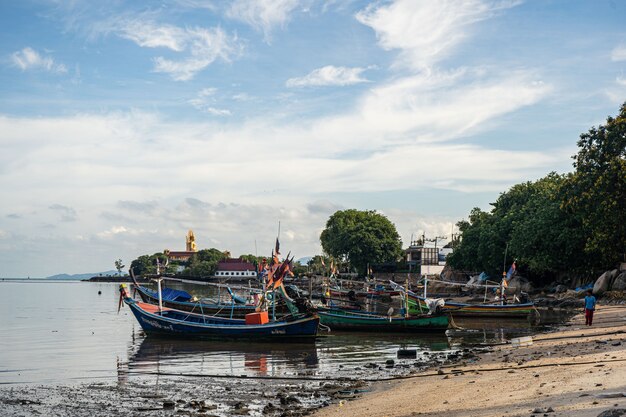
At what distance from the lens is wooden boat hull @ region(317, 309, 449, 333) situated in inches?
1364

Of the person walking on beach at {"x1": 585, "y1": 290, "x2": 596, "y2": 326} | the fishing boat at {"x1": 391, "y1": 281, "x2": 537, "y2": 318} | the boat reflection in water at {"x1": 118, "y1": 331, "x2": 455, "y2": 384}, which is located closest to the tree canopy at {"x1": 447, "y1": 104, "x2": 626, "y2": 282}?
the fishing boat at {"x1": 391, "y1": 281, "x2": 537, "y2": 318}

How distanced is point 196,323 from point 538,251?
40.4 meters

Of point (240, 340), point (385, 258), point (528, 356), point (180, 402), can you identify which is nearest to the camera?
point (180, 402)

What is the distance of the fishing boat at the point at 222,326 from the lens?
31656 millimetres

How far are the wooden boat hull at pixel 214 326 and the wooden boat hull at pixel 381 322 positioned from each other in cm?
491

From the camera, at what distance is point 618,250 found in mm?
50625

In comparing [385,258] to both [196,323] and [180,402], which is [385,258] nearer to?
[196,323]

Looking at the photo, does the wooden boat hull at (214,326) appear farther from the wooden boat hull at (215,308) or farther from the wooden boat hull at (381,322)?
the wooden boat hull at (215,308)

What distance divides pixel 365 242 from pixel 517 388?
345ft

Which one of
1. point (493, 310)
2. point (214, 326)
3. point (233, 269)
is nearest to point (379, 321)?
point (214, 326)

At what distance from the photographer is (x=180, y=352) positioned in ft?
96.0

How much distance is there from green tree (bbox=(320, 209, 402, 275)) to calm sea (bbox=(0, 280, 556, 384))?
256 ft

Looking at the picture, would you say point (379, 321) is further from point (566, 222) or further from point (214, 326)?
point (566, 222)

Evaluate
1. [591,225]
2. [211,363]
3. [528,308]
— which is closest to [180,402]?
[211,363]
